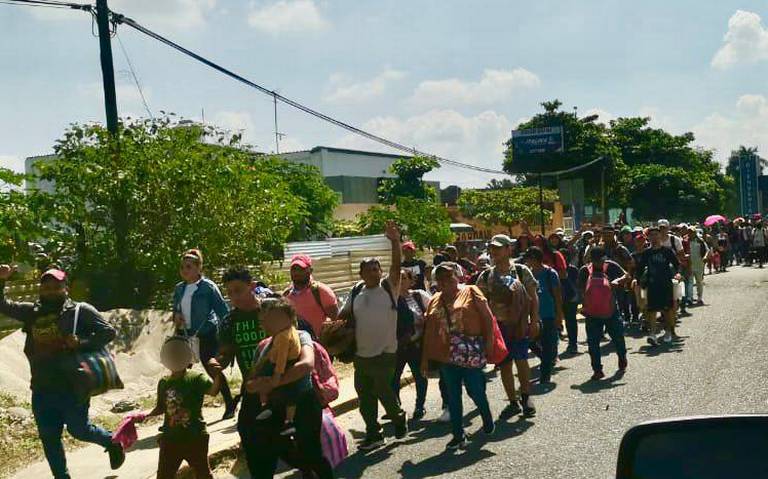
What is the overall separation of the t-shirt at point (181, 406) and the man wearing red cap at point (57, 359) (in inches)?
42.4

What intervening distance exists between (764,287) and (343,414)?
15800 millimetres

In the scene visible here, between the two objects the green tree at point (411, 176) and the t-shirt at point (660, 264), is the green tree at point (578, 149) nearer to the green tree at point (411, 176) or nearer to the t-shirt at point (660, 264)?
the green tree at point (411, 176)

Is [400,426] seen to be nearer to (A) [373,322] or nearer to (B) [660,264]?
(A) [373,322]

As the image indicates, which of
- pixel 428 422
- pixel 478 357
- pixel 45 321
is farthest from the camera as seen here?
pixel 428 422

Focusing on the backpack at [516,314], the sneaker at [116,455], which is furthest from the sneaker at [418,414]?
the sneaker at [116,455]

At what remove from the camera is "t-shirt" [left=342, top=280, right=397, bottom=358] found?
7547 mm

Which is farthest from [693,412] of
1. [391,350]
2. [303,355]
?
[303,355]

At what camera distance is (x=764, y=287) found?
21.8 meters

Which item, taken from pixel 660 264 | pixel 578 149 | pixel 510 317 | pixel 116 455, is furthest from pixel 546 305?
pixel 578 149

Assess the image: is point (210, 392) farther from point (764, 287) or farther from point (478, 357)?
point (764, 287)

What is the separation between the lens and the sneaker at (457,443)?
7.40 meters

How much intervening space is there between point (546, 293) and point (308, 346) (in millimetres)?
5390

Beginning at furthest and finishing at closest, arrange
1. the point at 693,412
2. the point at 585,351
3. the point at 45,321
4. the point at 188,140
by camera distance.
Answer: the point at 188,140 < the point at 585,351 < the point at 693,412 < the point at 45,321

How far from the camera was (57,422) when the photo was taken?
6523mm
